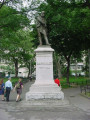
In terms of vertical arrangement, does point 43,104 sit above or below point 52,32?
below

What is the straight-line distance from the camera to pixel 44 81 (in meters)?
12.4

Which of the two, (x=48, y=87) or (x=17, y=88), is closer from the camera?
(x=48, y=87)

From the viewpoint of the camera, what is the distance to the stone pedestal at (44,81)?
11.7 m

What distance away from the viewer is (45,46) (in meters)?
13.1

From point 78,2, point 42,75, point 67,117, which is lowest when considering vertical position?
point 67,117

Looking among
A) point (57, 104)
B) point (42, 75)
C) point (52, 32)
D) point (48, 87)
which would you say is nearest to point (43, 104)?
point (57, 104)

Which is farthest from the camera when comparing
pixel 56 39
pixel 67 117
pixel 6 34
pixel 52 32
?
pixel 56 39

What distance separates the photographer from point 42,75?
12.5m

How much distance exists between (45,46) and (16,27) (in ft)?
29.1

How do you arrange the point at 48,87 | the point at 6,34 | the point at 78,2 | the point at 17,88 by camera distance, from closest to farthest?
1. the point at 48,87
2. the point at 17,88
3. the point at 78,2
4. the point at 6,34

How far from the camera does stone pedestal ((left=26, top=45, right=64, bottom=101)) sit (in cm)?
1169

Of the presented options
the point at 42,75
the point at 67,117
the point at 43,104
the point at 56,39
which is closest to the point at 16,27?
the point at 56,39

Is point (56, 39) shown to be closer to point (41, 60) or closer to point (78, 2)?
point (78, 2)

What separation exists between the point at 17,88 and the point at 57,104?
356cm
